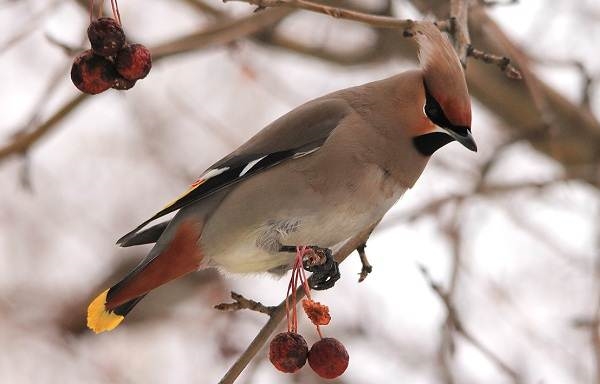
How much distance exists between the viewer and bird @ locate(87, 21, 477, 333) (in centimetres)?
342

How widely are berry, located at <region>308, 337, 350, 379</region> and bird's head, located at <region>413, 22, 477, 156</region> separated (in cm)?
76

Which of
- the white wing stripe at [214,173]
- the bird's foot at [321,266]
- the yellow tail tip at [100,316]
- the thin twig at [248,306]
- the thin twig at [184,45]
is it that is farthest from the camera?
the thin twig at [184,45]

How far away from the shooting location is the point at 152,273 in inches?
137

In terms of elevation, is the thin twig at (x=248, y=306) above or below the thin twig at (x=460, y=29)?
below

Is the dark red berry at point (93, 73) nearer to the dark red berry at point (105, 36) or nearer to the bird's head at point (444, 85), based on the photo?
the dark red berry at point (105, 36)

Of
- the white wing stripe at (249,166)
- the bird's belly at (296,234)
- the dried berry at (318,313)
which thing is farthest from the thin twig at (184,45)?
the dried berry at (318,313)

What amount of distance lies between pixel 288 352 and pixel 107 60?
3.03ft

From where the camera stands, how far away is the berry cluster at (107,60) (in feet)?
8.98

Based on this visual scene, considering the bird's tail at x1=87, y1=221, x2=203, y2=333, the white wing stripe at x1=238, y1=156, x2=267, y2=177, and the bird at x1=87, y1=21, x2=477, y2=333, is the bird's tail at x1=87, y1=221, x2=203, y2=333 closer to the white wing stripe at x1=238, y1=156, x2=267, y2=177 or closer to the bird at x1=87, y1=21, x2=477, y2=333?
the bird at x1=87, y1=21, x2=477, y2=333

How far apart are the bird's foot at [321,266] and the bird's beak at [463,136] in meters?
0.54

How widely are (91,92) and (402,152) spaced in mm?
1190

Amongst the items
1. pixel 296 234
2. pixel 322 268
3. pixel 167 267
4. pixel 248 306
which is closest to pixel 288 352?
pixel 248 306

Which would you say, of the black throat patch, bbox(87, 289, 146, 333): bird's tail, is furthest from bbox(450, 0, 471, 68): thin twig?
bbox(87, 289, 146, 333): bird's tail

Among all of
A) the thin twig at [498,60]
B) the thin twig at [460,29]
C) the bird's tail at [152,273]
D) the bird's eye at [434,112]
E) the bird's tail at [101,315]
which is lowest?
the bird's tail at [101,315]
